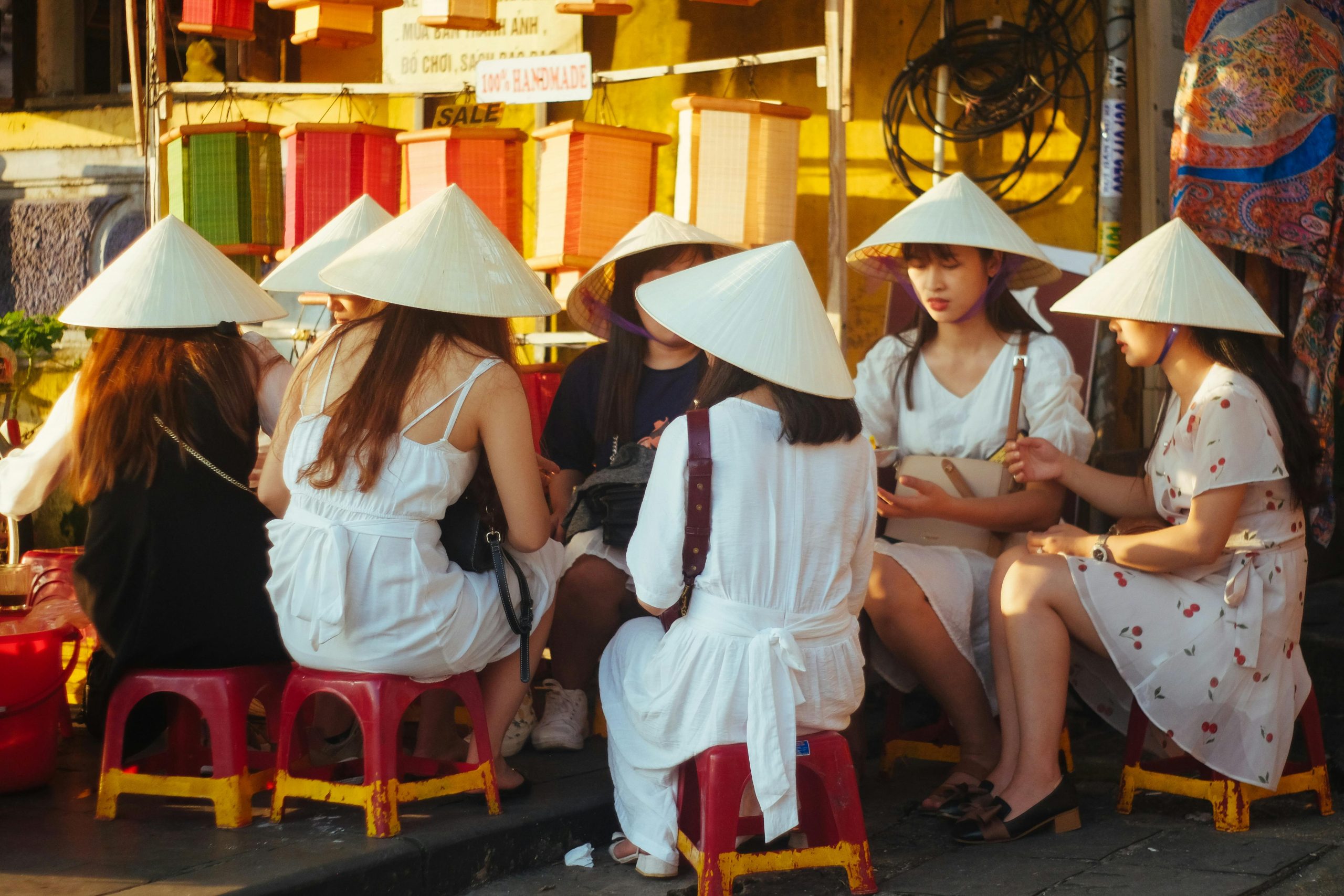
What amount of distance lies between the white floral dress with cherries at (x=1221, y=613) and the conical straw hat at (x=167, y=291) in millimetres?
2314

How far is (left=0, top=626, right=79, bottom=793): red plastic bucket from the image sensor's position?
11.2 feet

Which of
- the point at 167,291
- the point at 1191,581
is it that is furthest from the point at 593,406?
the point at 1191,581

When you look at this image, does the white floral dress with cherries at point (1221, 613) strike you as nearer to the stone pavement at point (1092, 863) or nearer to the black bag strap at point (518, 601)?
the stone pavement at point (1092, 863)

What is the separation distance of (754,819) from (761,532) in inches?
28.8

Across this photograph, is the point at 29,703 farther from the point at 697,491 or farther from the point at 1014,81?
the point at 1014,81

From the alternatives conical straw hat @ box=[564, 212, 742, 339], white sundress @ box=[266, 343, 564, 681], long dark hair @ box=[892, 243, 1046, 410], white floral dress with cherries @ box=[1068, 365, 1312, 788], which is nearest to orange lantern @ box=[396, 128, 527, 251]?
conical straw hat @ box=[564, 212, 742, 339]

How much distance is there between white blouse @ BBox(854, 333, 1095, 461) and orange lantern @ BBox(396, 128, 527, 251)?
1.77 meters

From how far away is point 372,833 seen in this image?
123 inches

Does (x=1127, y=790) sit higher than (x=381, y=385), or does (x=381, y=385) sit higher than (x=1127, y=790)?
(x=381, y=385)

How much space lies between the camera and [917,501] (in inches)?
146

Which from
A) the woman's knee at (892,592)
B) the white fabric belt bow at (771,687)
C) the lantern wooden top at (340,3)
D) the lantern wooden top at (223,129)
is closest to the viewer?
the white fabric belt bow at (771,687)

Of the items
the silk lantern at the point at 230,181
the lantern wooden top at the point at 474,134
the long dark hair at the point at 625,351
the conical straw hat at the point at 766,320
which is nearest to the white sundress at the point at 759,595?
the conical straw hat at the point at 766,320

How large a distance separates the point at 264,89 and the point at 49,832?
12.5 ft

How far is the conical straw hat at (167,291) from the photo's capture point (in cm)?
340
